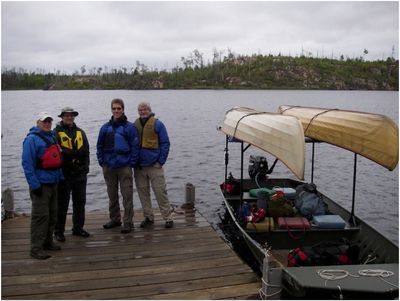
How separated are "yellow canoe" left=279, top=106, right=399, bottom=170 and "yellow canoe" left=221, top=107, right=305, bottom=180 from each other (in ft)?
3.39

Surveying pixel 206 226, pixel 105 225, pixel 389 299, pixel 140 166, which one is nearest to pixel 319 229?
pixel 206 226

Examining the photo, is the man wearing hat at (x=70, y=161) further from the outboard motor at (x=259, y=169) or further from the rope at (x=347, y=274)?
the outboard motor at (x=259, y=169)

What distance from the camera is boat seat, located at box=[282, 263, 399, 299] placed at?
4977 millimetres

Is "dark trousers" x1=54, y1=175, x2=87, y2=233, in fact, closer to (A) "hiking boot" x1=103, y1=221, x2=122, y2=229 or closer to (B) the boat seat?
(A) "hiking boot" x1=103, y1=221, x2=122, y2=229

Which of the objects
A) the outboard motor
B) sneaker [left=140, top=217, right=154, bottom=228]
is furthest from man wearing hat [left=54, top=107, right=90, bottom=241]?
the outboard motor

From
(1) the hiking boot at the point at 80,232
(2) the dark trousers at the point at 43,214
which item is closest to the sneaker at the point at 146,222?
(1) the hiking boot at the point at 80,232

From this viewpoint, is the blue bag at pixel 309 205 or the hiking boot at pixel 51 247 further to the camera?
the blue bag at pixel 309 205

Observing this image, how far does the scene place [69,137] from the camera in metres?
6.59

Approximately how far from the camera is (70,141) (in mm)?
6586

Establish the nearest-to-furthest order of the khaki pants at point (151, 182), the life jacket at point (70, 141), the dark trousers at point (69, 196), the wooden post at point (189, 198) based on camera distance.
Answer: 1. the life jacket at point (70, 141)
2. the dark trousers at point (69, 196)
3. the khaki pants at point (151, 182)
4. the wooden post at point (189, 198)

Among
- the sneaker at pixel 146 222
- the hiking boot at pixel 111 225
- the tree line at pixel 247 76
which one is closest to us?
the hiking boot at pixel 111 225

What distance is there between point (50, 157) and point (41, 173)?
256mm

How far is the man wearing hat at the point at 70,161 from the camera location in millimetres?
6547

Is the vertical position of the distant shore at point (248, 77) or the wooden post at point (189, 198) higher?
the distant shore at point (248, 77)
